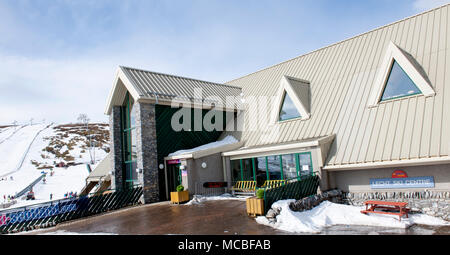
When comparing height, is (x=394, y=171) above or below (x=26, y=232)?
above

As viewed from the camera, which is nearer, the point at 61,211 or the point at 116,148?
the point at 61,211

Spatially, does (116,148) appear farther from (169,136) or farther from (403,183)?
(403,183)

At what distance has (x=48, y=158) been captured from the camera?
59.3 m

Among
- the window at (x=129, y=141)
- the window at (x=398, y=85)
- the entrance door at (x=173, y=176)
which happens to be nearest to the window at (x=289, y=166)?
the window at (x=398, y=85)

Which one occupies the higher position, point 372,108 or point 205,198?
point 372,108

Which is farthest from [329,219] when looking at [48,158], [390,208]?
[48,158]

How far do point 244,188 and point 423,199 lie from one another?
8.15 metres

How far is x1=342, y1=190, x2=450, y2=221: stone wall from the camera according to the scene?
31.0 feet

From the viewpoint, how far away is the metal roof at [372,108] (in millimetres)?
10492
